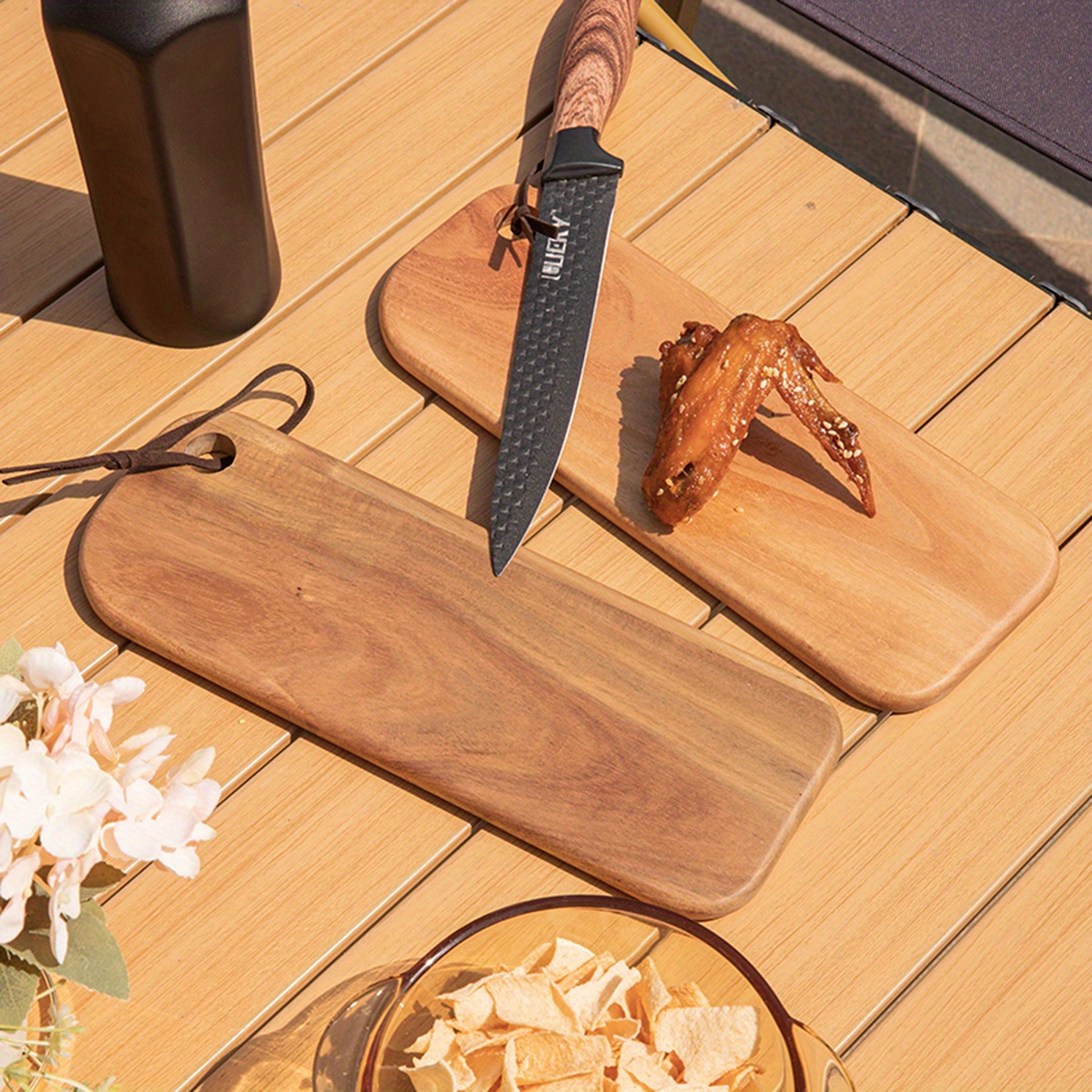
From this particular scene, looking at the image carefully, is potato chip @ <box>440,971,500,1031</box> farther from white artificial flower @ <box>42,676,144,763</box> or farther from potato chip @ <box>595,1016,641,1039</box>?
white artificial flower @ <box>42,676,144,763</box>

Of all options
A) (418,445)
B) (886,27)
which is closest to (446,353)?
(418,445)

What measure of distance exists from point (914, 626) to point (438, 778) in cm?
40

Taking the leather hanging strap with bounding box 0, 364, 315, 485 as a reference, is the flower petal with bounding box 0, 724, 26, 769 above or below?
above

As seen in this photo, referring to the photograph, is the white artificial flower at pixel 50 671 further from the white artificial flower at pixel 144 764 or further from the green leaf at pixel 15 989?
the green leaf at pixel 15 989

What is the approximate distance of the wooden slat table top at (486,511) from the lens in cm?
89

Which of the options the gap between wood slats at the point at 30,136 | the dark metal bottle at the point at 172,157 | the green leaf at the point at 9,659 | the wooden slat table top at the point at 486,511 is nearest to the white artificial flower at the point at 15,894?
the green leaf at the point at 9,659

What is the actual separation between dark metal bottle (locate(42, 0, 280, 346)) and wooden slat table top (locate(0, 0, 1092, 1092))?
6 cm

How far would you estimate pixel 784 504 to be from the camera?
3.48ft

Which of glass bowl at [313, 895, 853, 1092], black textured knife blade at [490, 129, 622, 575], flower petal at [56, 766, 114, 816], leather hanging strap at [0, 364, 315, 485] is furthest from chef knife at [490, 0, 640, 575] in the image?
flower petal at [56, 766, 114, 816]

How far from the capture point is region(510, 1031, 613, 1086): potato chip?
2.46 feet

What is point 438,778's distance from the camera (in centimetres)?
94

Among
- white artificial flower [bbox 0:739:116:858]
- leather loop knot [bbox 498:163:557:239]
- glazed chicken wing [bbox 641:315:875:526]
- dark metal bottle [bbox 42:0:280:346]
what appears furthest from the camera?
leather loop knot [bbox 498:163:557:239]

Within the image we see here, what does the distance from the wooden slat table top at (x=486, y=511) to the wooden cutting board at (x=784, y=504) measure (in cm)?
3

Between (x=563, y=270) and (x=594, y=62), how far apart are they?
23 centimetres
